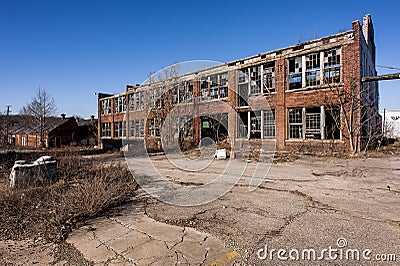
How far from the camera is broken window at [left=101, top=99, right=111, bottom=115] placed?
3681 centimetres

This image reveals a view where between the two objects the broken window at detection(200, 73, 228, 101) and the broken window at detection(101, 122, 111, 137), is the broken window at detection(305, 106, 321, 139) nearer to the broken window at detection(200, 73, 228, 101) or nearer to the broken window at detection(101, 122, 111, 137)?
the broken window at detection(200, 73, 228, 101)

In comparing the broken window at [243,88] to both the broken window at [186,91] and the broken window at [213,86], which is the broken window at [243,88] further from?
the broken window at [186,91]

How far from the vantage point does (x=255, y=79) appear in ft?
62.0

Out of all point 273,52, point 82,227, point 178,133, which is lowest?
point 82,227

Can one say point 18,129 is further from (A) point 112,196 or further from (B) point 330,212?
(B) point 330,212

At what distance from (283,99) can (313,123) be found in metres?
2.63

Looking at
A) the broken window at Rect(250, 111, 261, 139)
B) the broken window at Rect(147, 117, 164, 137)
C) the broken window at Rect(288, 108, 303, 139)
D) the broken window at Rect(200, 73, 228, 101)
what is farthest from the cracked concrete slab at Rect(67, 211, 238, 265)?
the broken window at Rect(200, 73, 228, 101)

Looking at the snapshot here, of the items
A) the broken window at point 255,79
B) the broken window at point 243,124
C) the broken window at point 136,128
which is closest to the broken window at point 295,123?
the broken window at point 255,79

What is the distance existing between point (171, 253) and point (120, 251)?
2.39 ft

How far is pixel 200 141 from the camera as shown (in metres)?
21.5

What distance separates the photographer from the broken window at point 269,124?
1764 centimetres

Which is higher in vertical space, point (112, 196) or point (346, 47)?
point (346, 47)

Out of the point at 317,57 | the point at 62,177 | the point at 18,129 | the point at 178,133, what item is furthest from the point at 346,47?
the point at 18,129

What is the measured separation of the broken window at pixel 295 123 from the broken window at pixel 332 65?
2.65 meters
